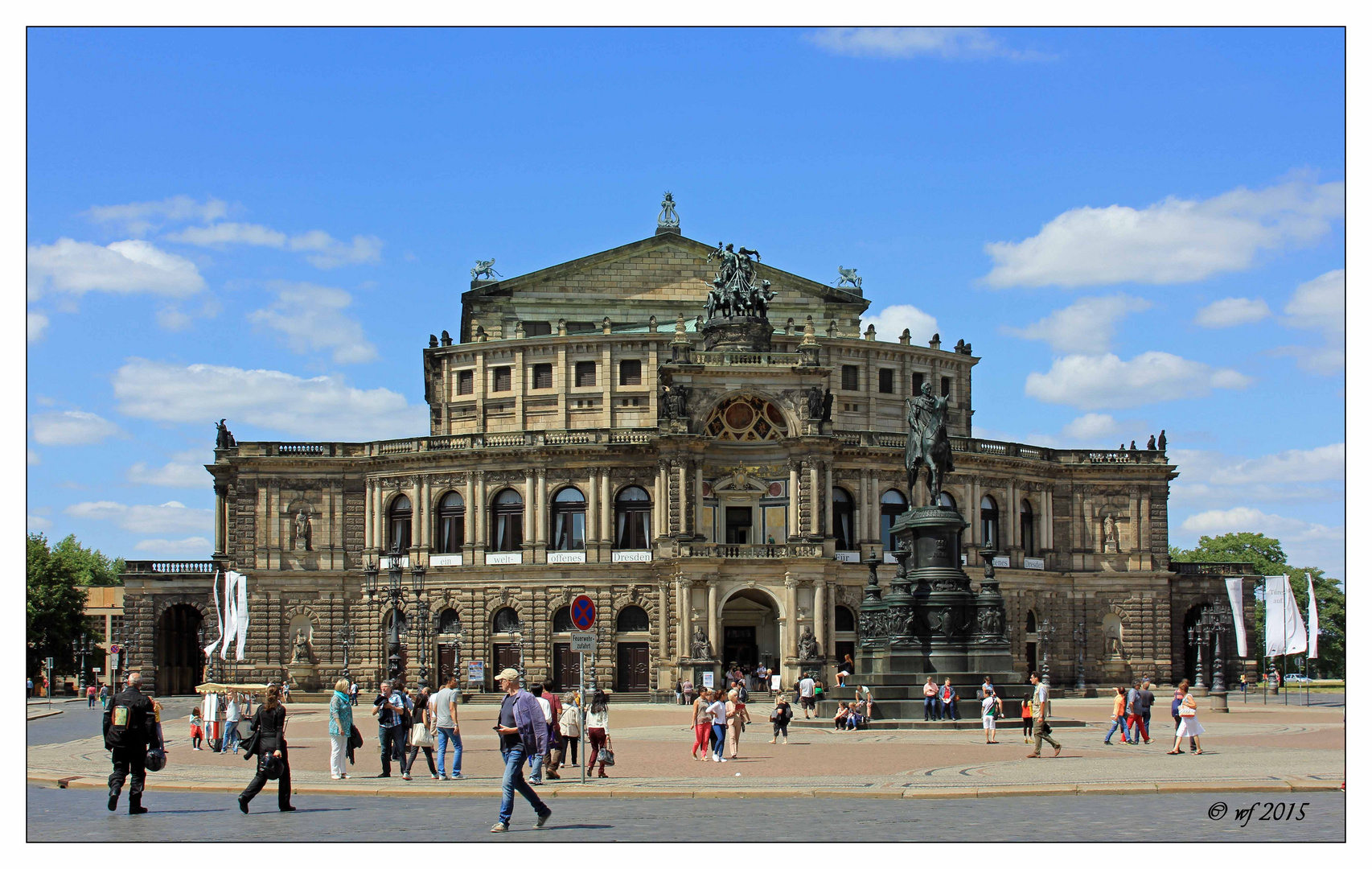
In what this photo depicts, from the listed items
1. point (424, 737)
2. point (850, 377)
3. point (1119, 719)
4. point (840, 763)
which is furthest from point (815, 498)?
point (424, 737)

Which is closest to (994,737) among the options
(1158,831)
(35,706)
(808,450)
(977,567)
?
(1158,831)

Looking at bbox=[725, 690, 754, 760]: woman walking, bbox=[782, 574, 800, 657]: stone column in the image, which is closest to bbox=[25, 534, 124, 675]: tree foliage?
bbox=[782, 574, 800, 657]: stone column

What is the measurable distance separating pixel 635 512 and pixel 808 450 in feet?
31.1

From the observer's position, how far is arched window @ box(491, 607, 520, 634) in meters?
83.6

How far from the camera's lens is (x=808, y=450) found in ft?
264

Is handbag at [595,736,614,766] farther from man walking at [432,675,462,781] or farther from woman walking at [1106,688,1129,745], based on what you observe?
woman walking at [1106,688,1129,745]

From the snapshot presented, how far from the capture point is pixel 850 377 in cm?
9206

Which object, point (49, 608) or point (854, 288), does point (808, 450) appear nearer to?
point (854, 288)

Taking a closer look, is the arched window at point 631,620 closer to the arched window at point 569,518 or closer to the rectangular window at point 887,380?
the arched window at point 569,518

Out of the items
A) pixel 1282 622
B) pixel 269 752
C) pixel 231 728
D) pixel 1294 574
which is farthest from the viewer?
pixel 1294 574

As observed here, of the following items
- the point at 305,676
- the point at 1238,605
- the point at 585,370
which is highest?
the point at 585,370

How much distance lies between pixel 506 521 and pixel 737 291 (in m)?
16.4

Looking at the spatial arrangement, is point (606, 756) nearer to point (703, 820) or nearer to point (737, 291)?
point (703, 820)

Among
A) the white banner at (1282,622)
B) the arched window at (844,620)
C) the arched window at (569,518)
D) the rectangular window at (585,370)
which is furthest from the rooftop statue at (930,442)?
the rectangular window at (585,370)
